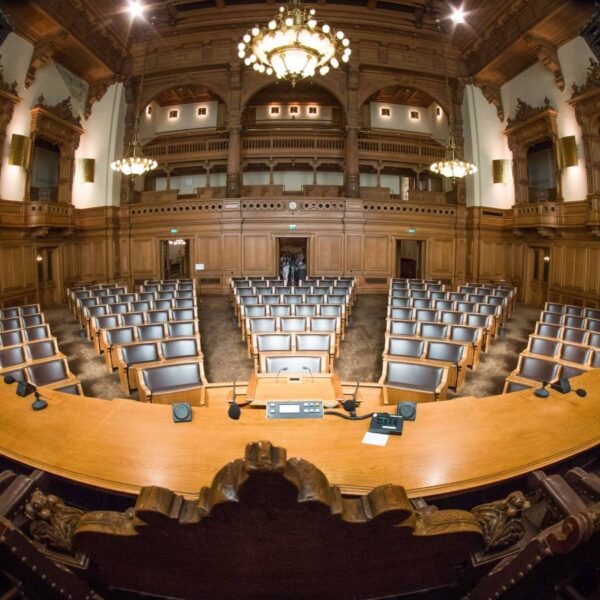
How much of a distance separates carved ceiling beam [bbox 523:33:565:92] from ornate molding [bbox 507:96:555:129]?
0.62 meters

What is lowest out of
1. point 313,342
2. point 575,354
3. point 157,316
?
point 575,354

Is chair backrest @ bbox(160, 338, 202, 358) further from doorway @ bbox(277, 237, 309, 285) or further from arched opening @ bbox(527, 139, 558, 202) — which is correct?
arched opening @ bbox(527, 139, 558, 202)

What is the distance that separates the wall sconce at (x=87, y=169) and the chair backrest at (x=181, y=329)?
31.2 feet

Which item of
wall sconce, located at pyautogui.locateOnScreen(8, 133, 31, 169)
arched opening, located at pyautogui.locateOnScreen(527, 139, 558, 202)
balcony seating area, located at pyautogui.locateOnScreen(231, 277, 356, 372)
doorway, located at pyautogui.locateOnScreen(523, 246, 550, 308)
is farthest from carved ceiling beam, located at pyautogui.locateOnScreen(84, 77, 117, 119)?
doorway, located at pyautogui.locateOnScreen(523, 246, 550, 308)

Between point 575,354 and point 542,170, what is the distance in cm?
1084

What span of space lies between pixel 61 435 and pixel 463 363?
4.57m

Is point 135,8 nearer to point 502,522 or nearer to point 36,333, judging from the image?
point 36,333

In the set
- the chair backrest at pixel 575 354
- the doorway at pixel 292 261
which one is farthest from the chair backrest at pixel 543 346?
the doorway at pixel 292 261

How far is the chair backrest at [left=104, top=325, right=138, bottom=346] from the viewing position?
5.59 m

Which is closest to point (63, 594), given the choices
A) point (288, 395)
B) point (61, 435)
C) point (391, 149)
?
point (61, 435)

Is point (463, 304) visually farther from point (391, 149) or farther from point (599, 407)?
point (391, 149)

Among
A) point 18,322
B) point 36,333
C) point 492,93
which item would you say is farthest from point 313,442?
point 492,93

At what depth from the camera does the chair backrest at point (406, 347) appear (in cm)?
522

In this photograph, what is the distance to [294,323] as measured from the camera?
252 inches
